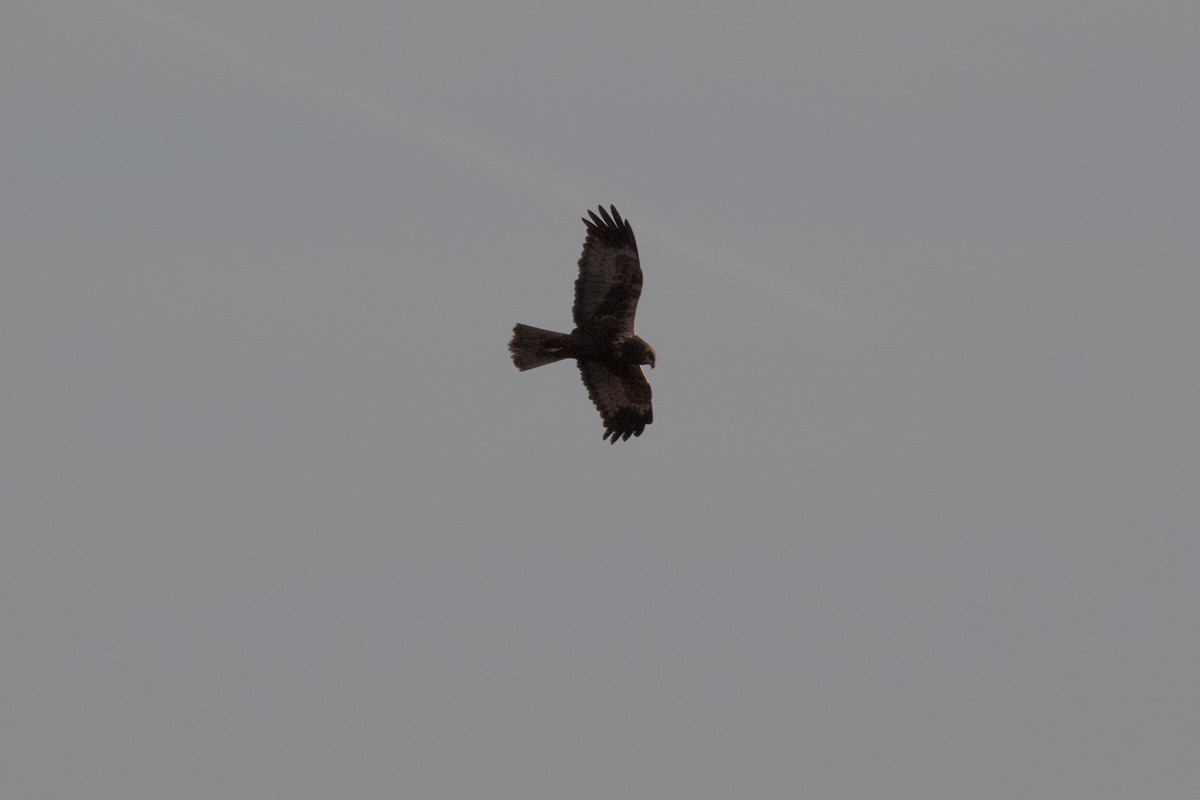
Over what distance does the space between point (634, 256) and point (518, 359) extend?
2233 mm

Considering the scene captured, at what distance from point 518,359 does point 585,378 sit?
4.93ft

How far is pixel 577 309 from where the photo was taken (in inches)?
2594

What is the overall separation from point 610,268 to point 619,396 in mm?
2293

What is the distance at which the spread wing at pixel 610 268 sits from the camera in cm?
6556

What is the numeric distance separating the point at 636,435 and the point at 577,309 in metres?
2.44

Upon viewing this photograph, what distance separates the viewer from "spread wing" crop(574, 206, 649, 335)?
65562mm

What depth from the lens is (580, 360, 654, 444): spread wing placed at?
2628 inches

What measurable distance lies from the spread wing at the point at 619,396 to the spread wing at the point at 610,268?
46.1 inches

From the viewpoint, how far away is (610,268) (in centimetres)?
6562

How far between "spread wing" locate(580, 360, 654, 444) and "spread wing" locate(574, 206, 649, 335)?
46.1 inches

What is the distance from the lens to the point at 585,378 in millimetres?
66938

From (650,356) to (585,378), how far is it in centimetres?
164

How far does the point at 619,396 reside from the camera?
67000mm

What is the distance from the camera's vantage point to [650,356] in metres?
65.6
